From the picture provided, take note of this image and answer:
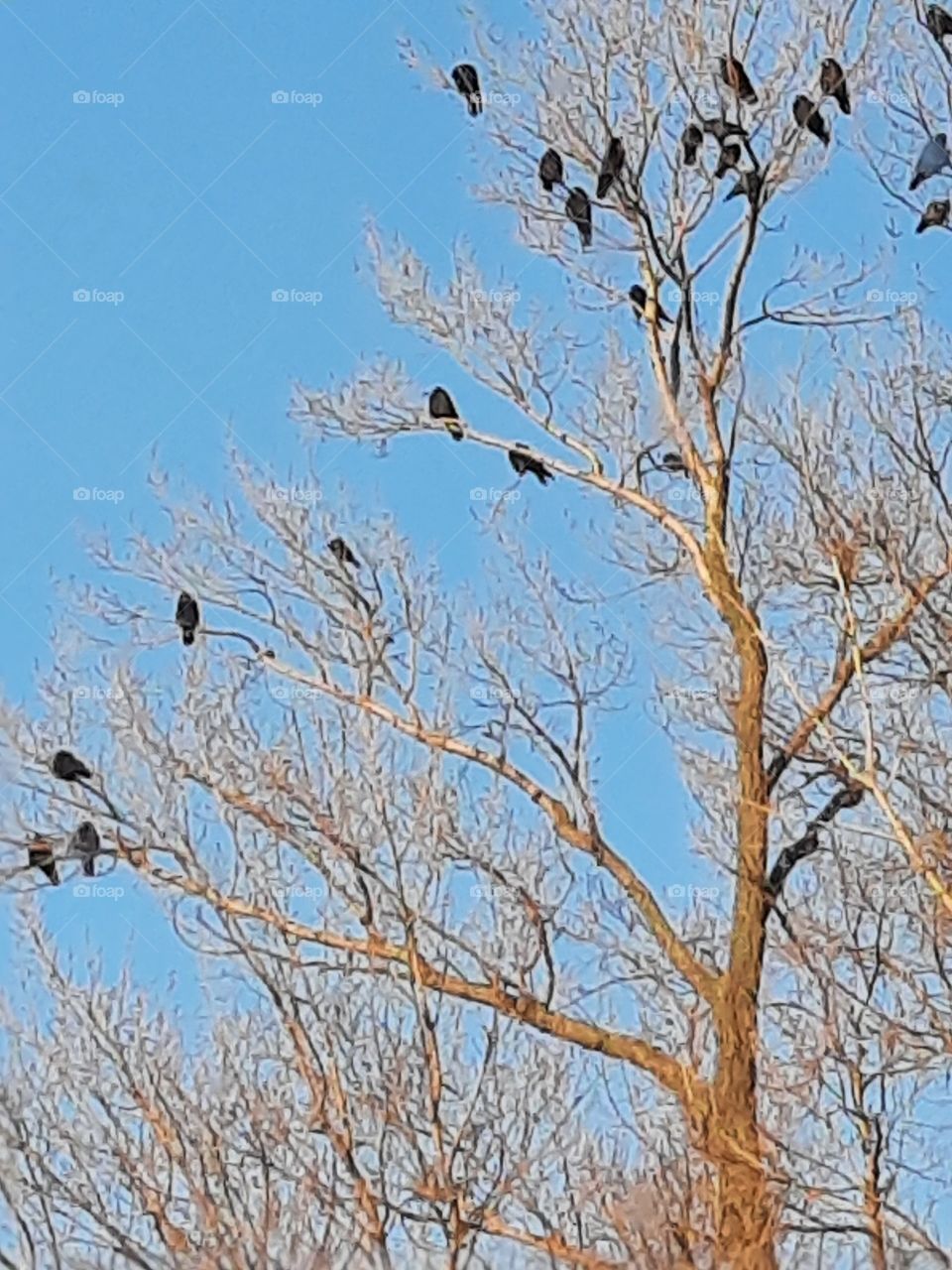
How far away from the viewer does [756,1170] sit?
7.12 metres

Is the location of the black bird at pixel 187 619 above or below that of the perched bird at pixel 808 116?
below

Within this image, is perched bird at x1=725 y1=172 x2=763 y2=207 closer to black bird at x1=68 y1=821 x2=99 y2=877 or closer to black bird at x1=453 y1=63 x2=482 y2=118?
black bird at x1=453 y1=63 x2=482 y2=118

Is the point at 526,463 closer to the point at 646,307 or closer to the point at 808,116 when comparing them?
the point at 646,307

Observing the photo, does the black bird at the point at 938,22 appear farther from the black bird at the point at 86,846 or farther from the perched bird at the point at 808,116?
the black bird at the point at 86,846

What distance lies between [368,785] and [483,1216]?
59.6 inches

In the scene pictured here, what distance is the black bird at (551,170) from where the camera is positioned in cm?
891

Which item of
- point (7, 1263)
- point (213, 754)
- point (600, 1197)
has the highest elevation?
point (213, 754)

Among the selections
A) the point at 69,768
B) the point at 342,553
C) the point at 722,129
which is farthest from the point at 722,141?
the point at 69,768

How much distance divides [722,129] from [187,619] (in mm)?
3019

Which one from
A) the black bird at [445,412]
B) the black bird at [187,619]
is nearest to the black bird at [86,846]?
the black bird at [187,619]

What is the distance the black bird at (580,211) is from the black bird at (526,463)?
92cm

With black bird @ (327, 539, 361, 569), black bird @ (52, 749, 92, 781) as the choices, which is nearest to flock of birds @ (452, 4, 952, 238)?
black bird @ (327, 539, 361, 569)

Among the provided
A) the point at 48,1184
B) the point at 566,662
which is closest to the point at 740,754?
the point at 566,662

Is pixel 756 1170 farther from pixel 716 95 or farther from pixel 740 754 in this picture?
pixel 716 95
